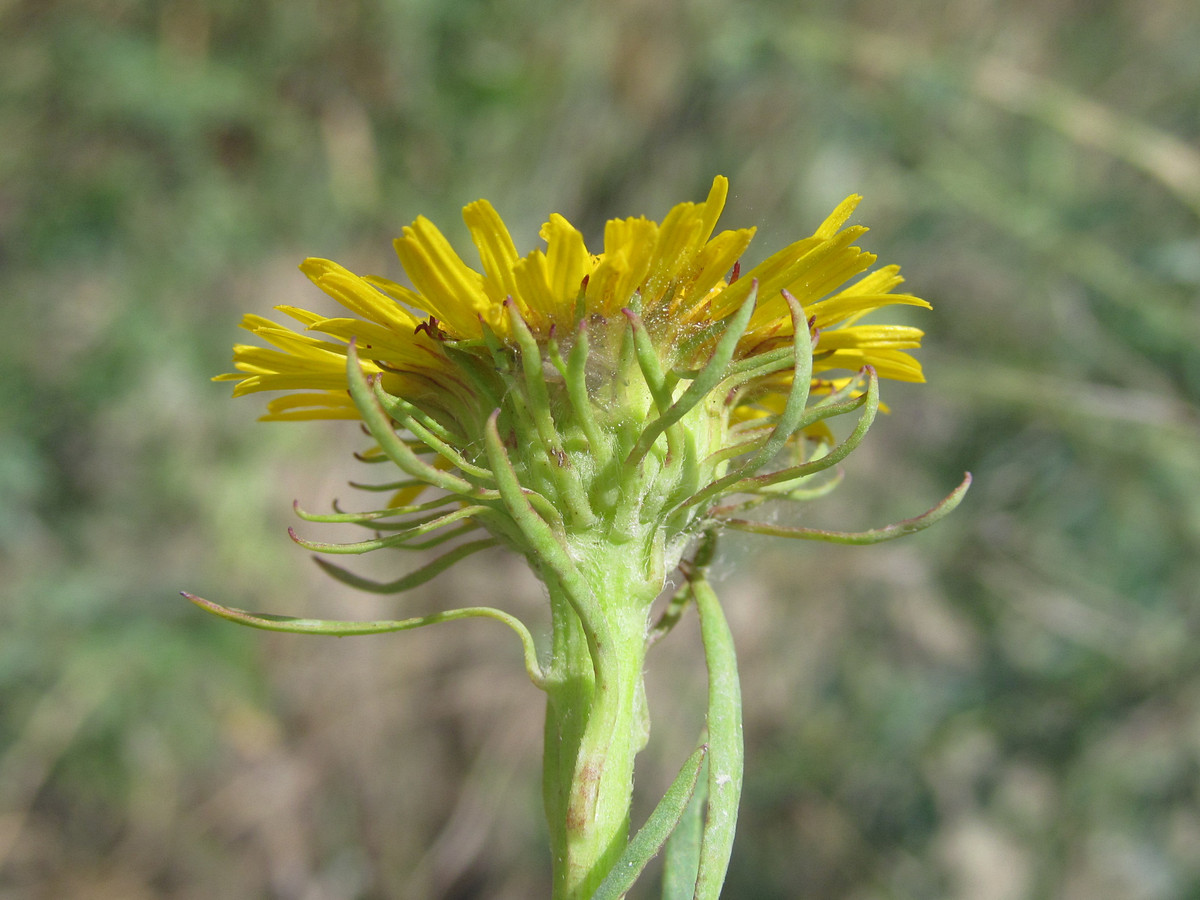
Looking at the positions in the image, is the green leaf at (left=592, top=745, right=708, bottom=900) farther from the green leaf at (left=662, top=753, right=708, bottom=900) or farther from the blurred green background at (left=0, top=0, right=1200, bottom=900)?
the blurred green background at (left=0, top=0, right=1200, bottom=900)

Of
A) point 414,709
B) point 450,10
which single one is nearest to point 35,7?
point 450,10

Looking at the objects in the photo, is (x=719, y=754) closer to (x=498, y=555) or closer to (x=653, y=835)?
(x=653, y=835)

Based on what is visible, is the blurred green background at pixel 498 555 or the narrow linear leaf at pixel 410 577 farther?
the blurred green background at pixel 498 555

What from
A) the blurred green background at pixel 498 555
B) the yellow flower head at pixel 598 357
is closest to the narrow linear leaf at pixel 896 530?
the yellow flower head at pixel 598 357

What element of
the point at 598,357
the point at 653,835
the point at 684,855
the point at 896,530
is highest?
the point at 598,357

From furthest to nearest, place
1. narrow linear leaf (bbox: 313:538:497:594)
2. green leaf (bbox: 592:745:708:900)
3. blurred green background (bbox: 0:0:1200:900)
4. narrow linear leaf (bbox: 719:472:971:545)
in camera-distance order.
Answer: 1. blurred green background (bbox: 0:0:1200:900)
2. narrow linear leaf (bbox: 313:538:497:594)
3. narrow linear leaf (bbox: 719:472:971:545)
4. green leaf (bbox: 592:745:708:900)

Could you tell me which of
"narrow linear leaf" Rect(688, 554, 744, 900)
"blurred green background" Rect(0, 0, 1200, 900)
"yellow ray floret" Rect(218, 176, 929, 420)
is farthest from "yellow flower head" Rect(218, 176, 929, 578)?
"blurred green background" Rect(0, 0, 1200, 900)

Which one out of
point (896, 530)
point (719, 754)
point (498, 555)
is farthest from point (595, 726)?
point (498, 555)

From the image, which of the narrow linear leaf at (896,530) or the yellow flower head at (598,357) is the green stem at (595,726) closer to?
the yellow flower head at (598,357)
